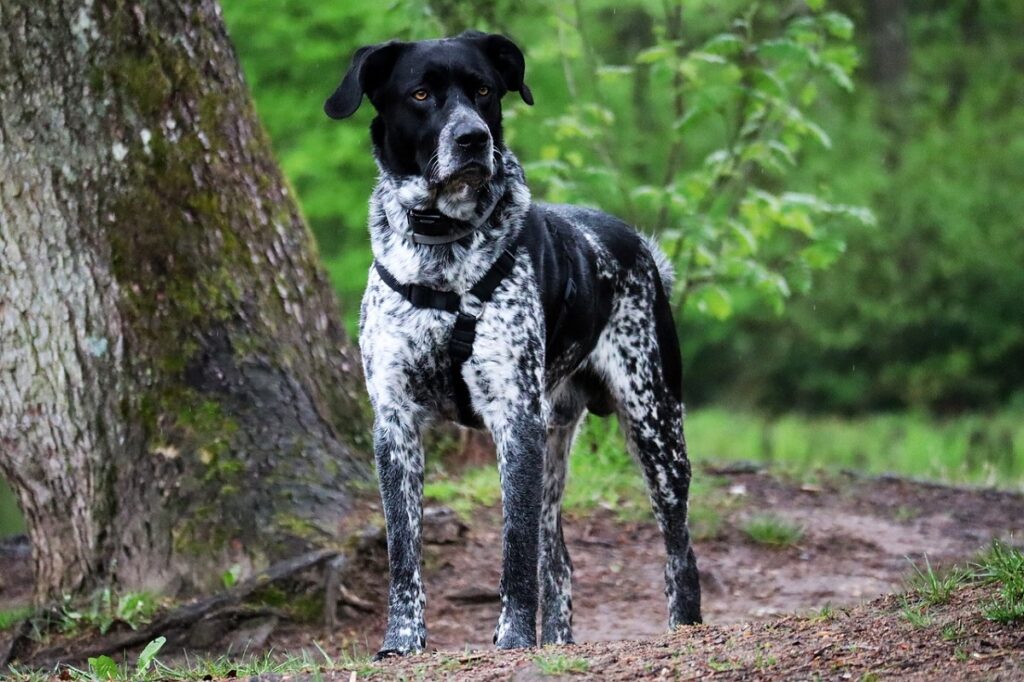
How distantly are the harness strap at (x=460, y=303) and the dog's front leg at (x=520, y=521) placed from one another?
0.21 m

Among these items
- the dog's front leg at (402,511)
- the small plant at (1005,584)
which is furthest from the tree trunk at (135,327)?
the small plant at (1005,584)

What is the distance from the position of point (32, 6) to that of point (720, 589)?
430 centimetres

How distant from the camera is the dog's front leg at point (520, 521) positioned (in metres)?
4.52

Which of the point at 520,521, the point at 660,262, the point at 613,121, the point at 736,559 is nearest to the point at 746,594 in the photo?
the point at 736,559

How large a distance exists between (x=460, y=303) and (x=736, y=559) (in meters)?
3.22

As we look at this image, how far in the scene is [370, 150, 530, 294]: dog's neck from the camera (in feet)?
15.1

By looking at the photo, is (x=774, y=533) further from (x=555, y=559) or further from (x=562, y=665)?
(x=562, y=665)

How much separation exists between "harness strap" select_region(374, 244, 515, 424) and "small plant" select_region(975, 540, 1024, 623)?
1.79 meters

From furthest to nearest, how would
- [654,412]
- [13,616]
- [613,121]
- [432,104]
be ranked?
1. [613,121]
2. [13,616]
3. [654,412]
4. [432,104]

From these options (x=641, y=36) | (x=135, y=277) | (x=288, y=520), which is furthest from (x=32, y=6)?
(x=641, y=36)

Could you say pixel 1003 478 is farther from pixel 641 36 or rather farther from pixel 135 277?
pixel 641 36

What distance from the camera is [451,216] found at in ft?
15.3

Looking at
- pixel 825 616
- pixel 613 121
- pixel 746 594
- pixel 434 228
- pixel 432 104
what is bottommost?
pixel 746 594

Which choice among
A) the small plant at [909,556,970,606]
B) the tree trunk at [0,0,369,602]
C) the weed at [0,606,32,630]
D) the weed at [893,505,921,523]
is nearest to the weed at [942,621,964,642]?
the small plant at [909,556,970,606]
